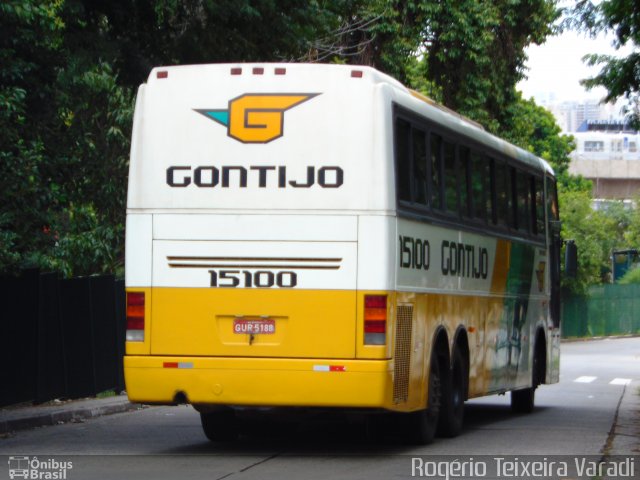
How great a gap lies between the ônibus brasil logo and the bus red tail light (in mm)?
1676

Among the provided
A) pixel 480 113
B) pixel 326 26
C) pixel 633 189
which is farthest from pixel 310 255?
pixel 633 189

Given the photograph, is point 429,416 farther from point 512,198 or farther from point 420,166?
point 512,198

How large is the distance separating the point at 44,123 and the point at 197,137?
4783 millimetres

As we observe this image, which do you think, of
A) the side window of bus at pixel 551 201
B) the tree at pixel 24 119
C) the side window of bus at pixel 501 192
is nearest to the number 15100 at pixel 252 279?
the tree at pixel 24 119

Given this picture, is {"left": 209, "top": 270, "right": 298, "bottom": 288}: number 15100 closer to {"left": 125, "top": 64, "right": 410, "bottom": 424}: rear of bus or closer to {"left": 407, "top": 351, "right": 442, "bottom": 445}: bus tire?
{"left": 125, "top": 64, "right": 410, "bottom": 424}: rear of bus

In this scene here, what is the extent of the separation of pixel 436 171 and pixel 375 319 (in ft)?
7.65

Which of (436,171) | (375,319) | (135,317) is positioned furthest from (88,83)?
(375,319)

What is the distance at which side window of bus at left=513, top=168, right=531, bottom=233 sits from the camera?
721 inches

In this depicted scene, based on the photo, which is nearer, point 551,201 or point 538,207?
point 538,207

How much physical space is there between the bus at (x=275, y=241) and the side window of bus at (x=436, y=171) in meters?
0.60

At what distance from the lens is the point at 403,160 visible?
13188 millimetres

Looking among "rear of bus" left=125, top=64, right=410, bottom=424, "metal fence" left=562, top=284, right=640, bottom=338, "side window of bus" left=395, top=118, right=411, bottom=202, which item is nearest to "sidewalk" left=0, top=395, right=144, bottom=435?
"rear of bus" left=125, top=64, right=410, bottom=424

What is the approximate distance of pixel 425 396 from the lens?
1380 cm

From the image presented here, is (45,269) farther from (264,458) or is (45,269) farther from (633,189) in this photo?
(633,189)
